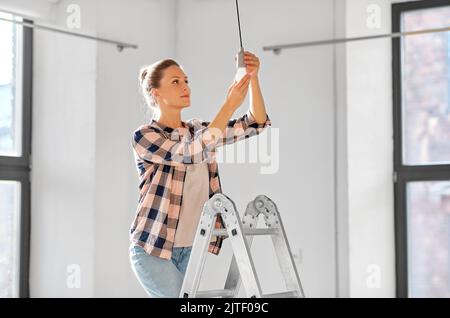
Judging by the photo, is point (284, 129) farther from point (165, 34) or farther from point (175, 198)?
point (175, 198)

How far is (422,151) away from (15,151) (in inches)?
80.4

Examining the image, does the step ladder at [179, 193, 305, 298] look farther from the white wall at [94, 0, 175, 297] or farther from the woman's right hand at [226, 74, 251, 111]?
the white wall at [94, 0, 175, 297]

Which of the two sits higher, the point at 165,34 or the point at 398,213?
the point at 165,34

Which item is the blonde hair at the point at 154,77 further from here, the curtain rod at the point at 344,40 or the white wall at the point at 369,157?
the white wall at the point at 369,157

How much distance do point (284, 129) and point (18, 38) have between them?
1438mm

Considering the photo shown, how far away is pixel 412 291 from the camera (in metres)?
4.01

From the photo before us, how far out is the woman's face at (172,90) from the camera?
2.56m

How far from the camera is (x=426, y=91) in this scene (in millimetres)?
4016

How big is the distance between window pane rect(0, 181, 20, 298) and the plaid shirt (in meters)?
1.58

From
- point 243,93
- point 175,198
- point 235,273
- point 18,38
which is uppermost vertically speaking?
point 18,38

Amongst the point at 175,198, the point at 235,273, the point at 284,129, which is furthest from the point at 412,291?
the point at 175,198

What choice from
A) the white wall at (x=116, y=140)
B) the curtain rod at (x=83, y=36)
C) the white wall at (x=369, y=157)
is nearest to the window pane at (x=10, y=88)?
the curtain rod at (x=83, y=36)

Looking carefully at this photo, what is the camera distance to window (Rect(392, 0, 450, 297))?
13.0ft

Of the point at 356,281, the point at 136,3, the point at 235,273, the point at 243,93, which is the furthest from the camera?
the point at 136,3
